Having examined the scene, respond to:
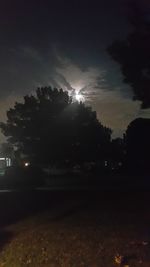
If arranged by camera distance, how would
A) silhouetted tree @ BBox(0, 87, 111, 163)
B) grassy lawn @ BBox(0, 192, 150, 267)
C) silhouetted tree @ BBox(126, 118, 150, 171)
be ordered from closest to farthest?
grassy lawn @ BBox(0, 192, 150, 267), silhouetted tree @ BBox(126, 118, 150, 171), silhouetted tree @ BBox(0, 87, 111, 163)

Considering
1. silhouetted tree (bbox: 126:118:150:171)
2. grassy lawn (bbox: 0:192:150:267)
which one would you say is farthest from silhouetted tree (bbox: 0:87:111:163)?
grassy lawn (bbox: 0:192:150:267)

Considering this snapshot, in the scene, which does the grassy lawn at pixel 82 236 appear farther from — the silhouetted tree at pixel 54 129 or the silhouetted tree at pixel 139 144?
the silhouetted tree at pixel 54 129

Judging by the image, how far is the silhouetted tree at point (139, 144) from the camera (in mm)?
67062

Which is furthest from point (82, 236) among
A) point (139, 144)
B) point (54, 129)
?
point (54, 129)

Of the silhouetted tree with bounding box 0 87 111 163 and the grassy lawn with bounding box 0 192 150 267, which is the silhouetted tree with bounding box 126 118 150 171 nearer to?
the silhouetted tree with bounding box 0 87 111 163

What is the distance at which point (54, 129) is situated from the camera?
238 feet

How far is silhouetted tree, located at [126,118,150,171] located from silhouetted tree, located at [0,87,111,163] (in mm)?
7900

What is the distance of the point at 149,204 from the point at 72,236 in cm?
413

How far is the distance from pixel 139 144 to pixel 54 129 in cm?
1109

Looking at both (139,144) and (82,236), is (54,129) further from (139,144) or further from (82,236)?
(82,236)

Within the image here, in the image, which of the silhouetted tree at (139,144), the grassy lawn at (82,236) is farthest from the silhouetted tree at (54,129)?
the grassy lawn at (82,236)

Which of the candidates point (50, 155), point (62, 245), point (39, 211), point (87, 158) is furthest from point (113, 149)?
point (62, 245)

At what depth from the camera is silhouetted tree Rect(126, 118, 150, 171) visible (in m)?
67.1

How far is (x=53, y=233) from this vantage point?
12.5 meters
